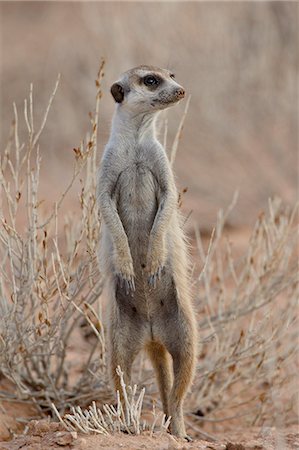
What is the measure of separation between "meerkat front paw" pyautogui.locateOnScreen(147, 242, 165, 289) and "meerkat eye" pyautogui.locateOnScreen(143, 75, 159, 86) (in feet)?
2.40

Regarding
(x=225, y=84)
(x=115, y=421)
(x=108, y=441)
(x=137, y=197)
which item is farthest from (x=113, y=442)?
(x=225, y=84)

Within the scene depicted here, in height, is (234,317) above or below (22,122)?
below

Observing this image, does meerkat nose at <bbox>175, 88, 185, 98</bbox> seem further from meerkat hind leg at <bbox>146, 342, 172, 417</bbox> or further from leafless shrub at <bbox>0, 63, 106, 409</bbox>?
meerkat hind leg at <bbox>146, 342, 172, 417</bbox>

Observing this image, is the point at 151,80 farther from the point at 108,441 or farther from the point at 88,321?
the point at 108,441

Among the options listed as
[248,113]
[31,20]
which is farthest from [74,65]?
[31,20]

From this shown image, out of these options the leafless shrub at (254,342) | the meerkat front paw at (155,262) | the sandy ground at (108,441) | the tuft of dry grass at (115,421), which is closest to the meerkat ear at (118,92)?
the meerkat front paw at (155,262)

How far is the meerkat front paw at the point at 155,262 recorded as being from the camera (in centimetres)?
379

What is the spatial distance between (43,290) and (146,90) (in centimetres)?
117

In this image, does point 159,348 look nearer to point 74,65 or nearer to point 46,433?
point 46,433

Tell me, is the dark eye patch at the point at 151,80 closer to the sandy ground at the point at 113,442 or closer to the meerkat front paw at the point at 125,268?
the meerkat front paw at the point at 125,268

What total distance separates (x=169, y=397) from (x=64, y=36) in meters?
13.1

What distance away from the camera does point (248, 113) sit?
35.5 ft

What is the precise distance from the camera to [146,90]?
393cm

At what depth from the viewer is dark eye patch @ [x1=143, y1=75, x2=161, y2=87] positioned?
154 inches
